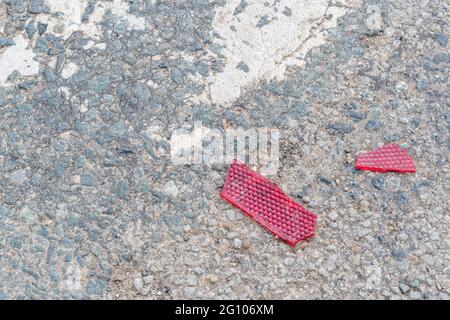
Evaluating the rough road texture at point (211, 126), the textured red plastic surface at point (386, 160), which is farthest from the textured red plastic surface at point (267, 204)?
the textured red plastic surface at point (386, 160)

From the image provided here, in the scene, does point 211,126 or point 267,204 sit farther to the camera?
point 211,126

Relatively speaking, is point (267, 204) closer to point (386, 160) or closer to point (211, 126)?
point (211, 126)

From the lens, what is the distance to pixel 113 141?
2.70 m

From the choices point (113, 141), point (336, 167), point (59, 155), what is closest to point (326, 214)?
point (336, 167)

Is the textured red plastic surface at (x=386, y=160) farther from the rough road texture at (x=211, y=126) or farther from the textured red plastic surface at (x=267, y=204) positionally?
the textured red plastic surface at (x=267, y=204)

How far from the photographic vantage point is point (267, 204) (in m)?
2.58

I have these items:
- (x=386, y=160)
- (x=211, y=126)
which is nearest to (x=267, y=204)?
(x=211, y=126)

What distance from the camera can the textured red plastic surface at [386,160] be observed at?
2633 millimetres

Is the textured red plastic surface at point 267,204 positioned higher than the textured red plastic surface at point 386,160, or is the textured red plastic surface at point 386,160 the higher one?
the textured red plastic surface at point 386,160

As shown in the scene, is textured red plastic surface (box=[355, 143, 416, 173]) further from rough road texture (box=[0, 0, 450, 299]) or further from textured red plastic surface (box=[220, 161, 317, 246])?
textured red plastic surface (box=[220, 161, 317, 246])

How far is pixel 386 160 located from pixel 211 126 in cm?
72

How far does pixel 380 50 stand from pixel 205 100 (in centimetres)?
81

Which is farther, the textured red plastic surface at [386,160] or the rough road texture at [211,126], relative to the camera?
the textured red plastic surface at [386,160]

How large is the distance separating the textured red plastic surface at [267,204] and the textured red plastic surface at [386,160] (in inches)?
12.4
